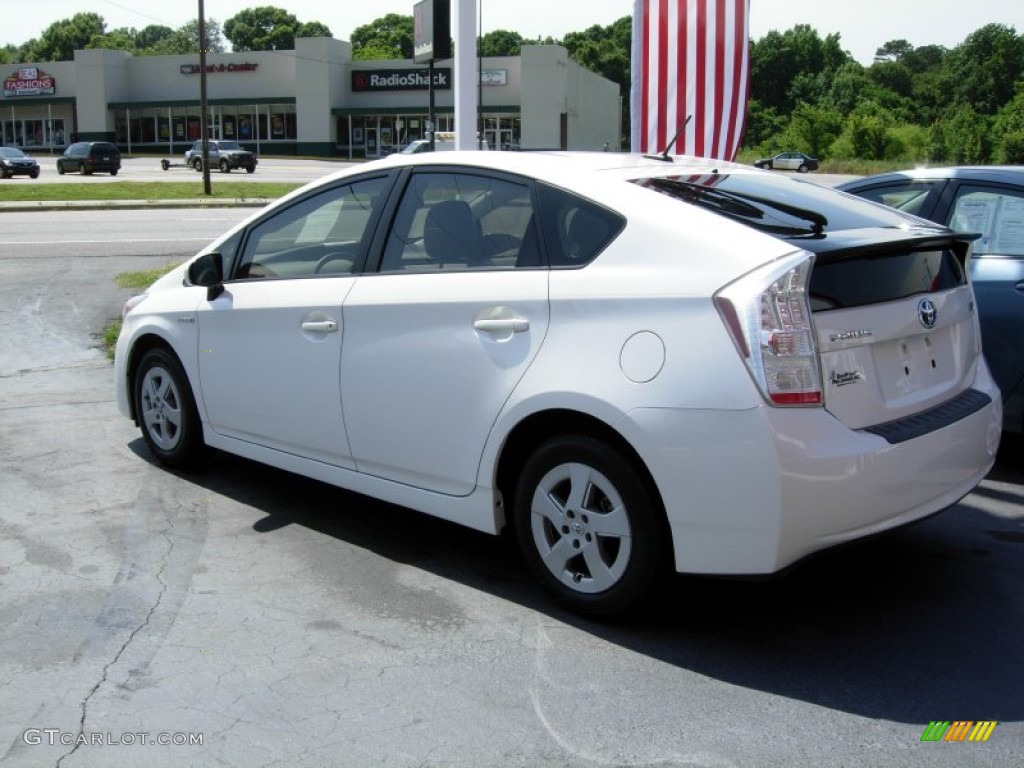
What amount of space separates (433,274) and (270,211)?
1.33m

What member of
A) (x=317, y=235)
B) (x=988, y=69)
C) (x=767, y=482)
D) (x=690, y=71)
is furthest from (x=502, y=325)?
(x=988, y=69)

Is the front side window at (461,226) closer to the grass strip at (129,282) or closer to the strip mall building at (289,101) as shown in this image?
the grass strip at (129,282)

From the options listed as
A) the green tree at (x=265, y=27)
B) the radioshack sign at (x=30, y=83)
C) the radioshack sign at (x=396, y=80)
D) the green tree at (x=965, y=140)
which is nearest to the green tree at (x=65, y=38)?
the green tree at (x=265, y=27)

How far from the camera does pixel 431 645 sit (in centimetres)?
377

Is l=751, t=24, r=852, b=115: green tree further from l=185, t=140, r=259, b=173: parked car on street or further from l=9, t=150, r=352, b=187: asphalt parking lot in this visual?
l=185, t=140, r=259, b=173: parked car on street

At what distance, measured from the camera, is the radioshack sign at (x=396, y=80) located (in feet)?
219

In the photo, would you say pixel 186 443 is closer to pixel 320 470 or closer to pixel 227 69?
pixel 320 470

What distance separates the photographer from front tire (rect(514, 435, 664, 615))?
3645 mm

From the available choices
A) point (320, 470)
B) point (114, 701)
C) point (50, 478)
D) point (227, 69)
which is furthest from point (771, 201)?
point (227, 69)

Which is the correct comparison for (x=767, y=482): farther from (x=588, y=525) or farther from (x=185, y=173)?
(x=185, y=173)

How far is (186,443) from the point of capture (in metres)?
5.67

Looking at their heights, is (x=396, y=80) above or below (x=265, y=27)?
below

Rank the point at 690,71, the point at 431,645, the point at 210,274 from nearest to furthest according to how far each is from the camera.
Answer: the point at 431,645
the point at 210,274
the point at 690,71

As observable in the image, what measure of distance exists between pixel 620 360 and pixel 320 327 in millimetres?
1630
